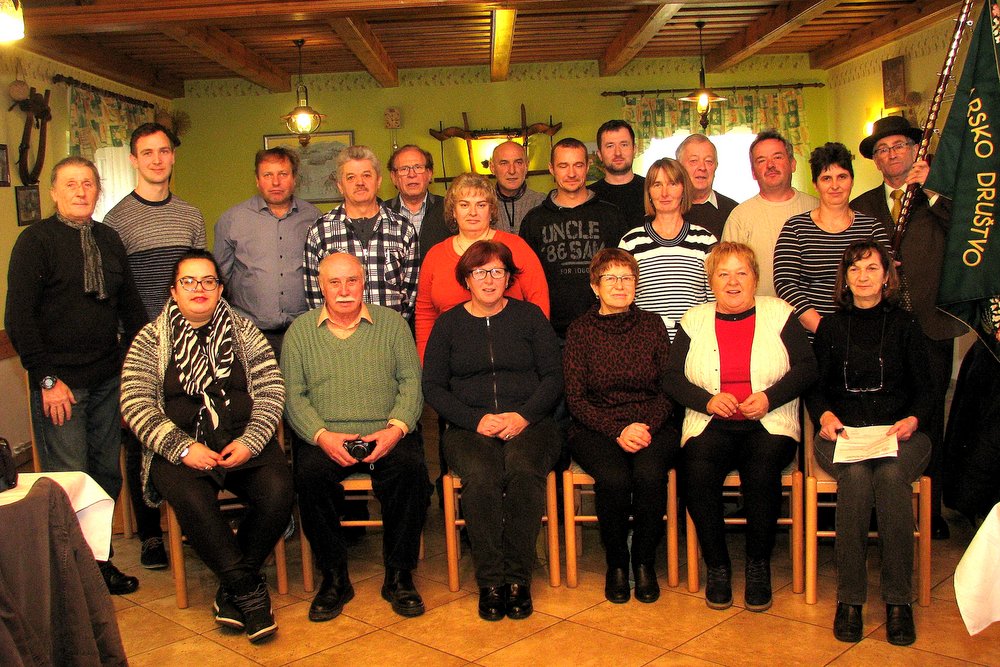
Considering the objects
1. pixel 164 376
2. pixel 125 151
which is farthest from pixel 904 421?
pixel 125 151

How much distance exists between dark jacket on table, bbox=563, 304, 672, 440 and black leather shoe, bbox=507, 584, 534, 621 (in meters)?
0.56

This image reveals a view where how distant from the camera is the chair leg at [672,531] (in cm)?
291

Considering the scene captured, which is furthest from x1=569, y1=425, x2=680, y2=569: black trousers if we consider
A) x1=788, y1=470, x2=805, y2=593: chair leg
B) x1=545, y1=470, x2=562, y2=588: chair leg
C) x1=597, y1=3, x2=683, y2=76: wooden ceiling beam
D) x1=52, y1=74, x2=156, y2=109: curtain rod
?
x1=52, y1=74, x2=156, y2=109: curtain rod

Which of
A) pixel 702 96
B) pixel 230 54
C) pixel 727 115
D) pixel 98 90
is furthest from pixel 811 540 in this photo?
pixel 727 115

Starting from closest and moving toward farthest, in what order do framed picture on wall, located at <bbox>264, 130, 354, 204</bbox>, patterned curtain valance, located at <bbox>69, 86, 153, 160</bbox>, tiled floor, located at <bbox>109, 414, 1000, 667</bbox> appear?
tiled floor, located at <bbox>109, 414, 1000, 667</bbox>
patterned curtain valance, located at <bbox>69, 86, 153, 160</bbox>
framed picture on wall, located at <bbox>264, 130, 354, 204</bbox>

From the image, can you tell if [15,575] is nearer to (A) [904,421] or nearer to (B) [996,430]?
(A) [904,421]

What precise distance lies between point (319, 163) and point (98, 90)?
2069 millimetres

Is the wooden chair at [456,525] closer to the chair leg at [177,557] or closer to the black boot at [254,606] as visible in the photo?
the black boot at [254,606]

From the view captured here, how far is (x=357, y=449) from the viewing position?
289 cm

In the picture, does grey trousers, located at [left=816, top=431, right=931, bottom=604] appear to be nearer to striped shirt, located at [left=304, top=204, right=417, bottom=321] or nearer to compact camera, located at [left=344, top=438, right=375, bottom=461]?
compact camera, located at [left=344, top=438, right=375, bottom=461]

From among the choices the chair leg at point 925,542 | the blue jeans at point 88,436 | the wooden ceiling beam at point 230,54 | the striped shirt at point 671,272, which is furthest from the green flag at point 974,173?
the wooden ceiling beam at point 230,54

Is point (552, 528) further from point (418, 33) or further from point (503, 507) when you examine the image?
point (418, 33)

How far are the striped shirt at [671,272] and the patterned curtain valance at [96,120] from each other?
15.5ft

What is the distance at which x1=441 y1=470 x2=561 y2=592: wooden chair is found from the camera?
2.94m
